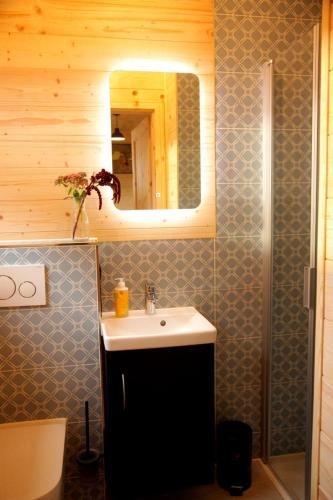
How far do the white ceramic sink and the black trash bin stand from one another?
26.6 inches

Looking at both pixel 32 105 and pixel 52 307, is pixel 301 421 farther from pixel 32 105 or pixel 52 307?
pixel 32 105

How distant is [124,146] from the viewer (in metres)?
2.17

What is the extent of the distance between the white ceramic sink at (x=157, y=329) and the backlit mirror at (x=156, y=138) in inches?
22.6

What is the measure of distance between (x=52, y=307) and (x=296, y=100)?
1651 millimetres

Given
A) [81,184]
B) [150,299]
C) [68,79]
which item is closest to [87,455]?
[150,299]

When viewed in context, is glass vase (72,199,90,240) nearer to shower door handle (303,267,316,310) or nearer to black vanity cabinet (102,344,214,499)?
black vanity cabinet (102,344,214,499)

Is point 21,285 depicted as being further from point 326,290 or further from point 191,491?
point 191,491

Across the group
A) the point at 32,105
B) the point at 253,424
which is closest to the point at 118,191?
the point at 32,105

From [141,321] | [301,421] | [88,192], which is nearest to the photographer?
[88,192]

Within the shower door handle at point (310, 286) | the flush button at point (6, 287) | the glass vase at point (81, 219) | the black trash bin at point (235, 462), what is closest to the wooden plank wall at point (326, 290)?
the shower door handle at point (310, 286)

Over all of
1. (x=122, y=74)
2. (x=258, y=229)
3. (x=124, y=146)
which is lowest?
(x=258, y=229)

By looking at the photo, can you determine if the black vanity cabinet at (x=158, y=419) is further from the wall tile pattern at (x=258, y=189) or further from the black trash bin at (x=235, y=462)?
the wall tile pattern at (x=258, y=189)

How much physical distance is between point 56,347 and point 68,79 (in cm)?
132

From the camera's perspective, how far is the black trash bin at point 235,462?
7.22ft
